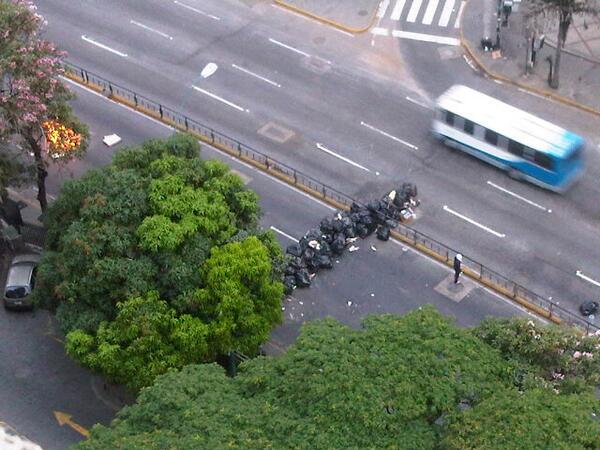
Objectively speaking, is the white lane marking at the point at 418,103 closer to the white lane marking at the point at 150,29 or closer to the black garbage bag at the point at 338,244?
the black garbage bag at the point at 338,244

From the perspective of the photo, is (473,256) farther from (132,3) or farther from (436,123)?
(132,3)

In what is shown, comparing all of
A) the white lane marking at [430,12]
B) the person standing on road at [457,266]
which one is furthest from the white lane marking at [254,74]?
the person standing on road at [457,266]

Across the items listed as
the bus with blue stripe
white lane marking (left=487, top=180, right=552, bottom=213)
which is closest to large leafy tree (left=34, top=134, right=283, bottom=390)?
white lane marking (left=487, top=180, right=552, bottom=213)

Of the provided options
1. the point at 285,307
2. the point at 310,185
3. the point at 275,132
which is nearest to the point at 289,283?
the point at 285,307

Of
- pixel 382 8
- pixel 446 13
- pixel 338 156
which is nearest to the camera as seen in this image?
pixel 338 156

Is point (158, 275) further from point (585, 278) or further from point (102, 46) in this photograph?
point (102, 46)

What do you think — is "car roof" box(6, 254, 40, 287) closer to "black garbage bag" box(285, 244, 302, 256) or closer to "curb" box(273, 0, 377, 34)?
"black garbage bag" box(285, 244, 302, 256)

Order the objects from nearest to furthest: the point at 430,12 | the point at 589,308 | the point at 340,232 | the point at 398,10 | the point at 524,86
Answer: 1. the point at 589,308
2. the point at 340,232
3. the point at 524,86
4. the point at 430,12
5. the point at 398,10

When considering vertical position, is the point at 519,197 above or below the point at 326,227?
above
